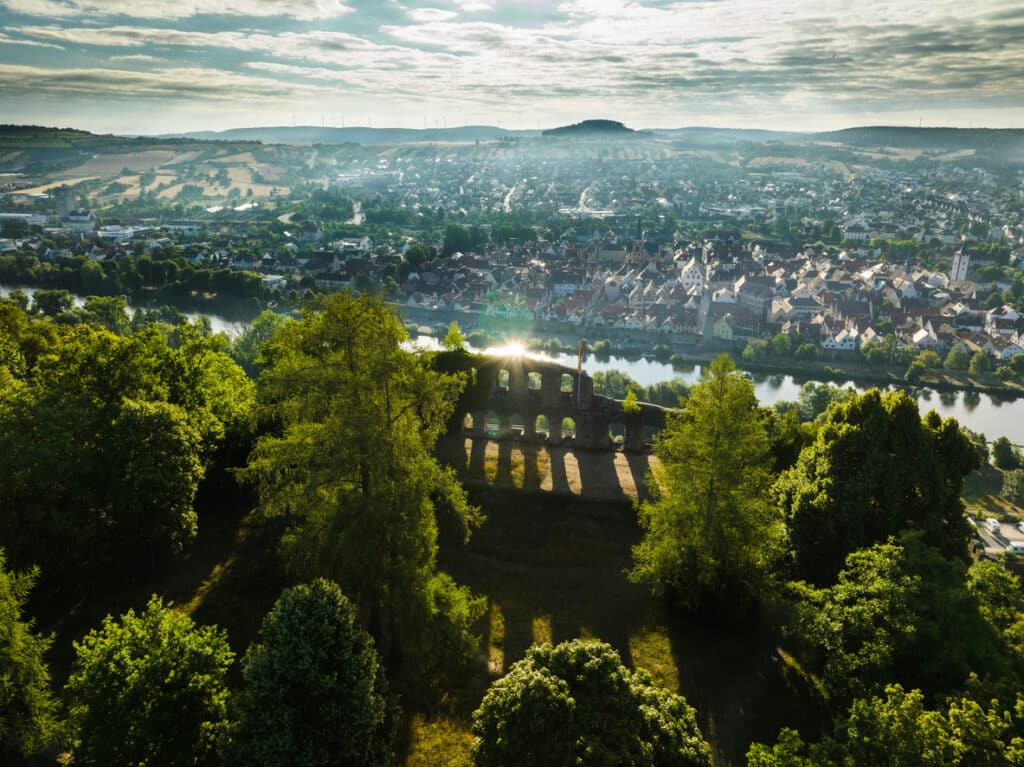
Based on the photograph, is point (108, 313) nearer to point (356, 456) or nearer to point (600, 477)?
point (600, 477)

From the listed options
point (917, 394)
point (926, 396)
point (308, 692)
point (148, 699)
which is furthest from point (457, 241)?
point (308, 692)

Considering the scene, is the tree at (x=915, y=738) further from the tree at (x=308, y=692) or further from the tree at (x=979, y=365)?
the tree at (x=979, y=365)

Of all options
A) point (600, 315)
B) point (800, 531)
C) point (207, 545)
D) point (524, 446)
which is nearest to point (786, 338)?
point (600, 315)

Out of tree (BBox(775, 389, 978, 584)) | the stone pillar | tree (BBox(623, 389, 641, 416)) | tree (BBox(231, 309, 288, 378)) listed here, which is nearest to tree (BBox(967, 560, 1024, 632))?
tree (BBox(775, 389, 978, 584))

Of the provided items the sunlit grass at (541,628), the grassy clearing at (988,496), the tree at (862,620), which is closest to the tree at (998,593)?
the tree at (862,620)

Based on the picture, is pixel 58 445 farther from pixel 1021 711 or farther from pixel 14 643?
pixel 1021 711
